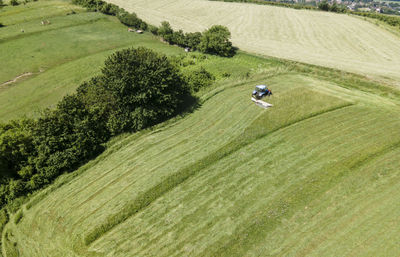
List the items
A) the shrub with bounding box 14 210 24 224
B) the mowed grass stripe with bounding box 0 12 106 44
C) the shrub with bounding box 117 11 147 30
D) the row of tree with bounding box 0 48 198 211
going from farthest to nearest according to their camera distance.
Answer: the shrub with bounding box 117 11 147 30 → the mowed grass stripe with bounding box 0 12 106 44 → the row of tree with bounding box 0 48 198 211 → the shrub with bounding box 14 210 24 224

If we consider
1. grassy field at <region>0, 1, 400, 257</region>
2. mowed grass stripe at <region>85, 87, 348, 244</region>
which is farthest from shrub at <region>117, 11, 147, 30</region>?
mowed grass stripe at <region>85, 87, 348, 244</region>

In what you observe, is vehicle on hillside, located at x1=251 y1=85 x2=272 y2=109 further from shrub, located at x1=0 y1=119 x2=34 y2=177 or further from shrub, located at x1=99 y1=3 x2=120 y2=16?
shrub, located at x1=99 y1=3 x2=120 y2=16

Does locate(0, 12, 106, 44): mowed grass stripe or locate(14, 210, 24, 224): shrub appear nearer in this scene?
locate(14, 210, 24, 224): shrub

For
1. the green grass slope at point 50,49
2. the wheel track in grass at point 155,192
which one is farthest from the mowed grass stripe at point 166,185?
the green grass slope at point 50,49

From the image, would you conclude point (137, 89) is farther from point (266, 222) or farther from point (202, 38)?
point (202, 38)

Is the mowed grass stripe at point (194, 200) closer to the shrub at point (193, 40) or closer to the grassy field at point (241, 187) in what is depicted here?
the grassy field at point (241, 187)

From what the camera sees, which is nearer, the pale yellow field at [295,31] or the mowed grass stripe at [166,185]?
the mowed grass stripe at [166,185]

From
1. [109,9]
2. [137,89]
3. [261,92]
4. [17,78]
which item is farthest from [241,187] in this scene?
[109,9]
